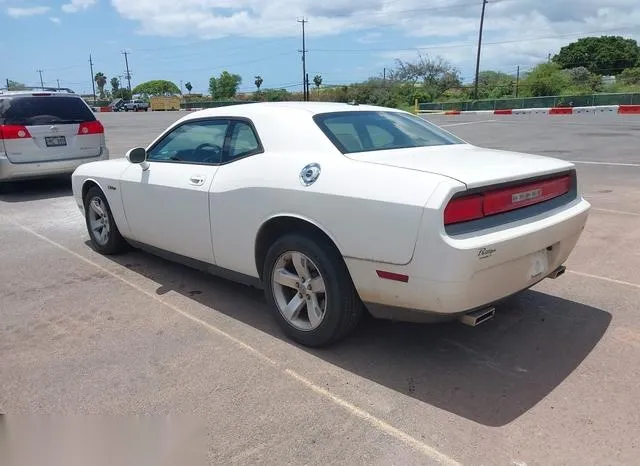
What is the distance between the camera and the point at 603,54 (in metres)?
93.1

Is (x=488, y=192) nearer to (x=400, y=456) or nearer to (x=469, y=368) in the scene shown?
(x=469, y=368)

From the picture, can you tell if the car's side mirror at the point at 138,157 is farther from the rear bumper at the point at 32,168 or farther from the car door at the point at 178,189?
the rear bumper at the point at 32,168

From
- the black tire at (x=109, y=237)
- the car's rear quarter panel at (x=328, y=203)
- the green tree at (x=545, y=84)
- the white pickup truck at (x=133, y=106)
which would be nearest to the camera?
the car's rear quarter panel at (x=328, y=203)

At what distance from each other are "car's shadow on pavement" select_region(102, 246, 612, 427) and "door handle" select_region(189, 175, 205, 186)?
1.00 m

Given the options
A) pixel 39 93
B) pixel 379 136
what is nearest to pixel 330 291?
pixel 379 136

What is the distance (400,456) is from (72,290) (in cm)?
352

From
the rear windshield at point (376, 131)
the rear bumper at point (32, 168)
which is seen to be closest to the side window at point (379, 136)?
the rear windshield at point (376, 131)

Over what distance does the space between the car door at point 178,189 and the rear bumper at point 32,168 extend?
4984 mm

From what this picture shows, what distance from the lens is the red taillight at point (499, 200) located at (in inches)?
119

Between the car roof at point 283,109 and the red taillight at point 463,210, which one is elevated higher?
the car roof at point 283,109

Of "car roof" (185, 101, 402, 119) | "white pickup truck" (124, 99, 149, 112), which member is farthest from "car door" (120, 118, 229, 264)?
"white pickup truck" (124, 99, 149, 112)

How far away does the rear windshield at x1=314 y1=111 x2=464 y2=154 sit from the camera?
12.5ft

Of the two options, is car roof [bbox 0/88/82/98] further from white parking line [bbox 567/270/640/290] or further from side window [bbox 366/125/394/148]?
white parking line [bbox 567/270/640/290]

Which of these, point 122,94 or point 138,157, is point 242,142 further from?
point 122,94
